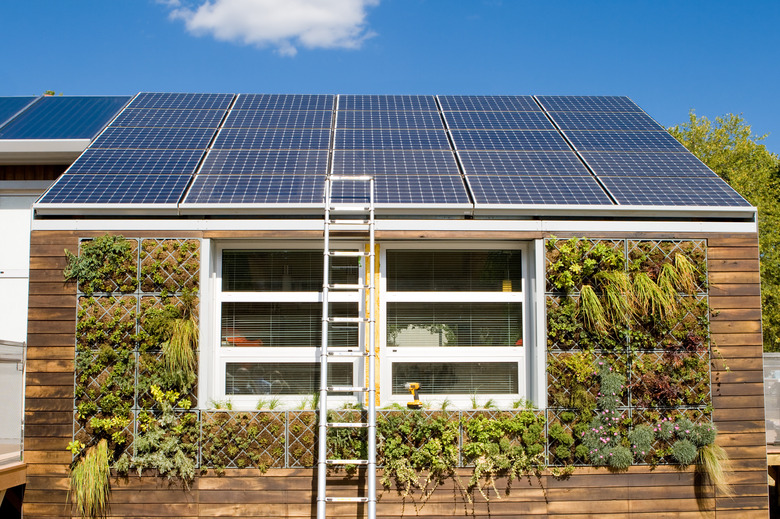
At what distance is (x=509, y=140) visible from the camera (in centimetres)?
808

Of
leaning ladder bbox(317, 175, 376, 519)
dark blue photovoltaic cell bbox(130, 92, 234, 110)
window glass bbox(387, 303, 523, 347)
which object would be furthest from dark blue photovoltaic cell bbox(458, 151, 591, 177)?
dark blue photovoltaic cell bbox(130, 92, 234, 110)

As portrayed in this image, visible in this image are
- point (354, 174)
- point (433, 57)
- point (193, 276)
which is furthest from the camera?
point (433, 57)

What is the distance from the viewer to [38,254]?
6387 mm

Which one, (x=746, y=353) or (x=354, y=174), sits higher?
(x=354, y=174)

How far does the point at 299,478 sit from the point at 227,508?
79 centimetres

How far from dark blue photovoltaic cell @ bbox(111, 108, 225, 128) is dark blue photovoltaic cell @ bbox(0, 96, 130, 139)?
0.54 meters

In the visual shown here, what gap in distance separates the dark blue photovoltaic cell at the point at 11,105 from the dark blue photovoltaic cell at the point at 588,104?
824 centimetres

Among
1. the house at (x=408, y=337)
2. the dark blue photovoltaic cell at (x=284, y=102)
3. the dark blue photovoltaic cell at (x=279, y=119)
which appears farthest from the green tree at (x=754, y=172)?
the dark blue photovoltaic cell at (x=279, y=119)

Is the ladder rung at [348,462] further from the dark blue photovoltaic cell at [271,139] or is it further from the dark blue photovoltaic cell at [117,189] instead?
the dark blue photovoltaic cell at [271,139]

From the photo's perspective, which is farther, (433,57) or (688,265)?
(433,57)

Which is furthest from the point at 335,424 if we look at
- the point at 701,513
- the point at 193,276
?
the point at 701,513

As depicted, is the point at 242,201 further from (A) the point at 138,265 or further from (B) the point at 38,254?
(B) the point at 38,254

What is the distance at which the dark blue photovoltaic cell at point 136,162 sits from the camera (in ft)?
23.0

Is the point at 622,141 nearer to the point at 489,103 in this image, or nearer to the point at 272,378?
the point at 489,103
